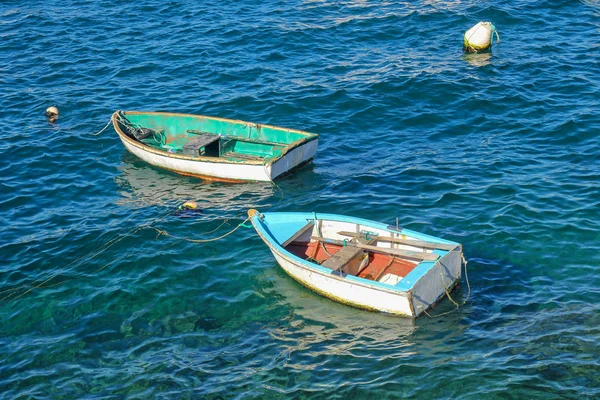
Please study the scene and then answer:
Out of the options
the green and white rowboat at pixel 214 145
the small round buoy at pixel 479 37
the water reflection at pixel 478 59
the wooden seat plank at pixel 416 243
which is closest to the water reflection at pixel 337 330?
the wooden seat plank at pixel 416 243

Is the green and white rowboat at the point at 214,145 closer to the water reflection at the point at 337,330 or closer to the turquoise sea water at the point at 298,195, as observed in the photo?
the turquoise sea water at the point at 298,195

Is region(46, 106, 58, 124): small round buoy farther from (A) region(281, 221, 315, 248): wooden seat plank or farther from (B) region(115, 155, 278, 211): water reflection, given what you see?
(A) region(281, 221, 315, 248): wooden seat plank

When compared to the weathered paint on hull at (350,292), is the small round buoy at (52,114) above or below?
above

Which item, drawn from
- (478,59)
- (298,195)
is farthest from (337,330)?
(478,59)

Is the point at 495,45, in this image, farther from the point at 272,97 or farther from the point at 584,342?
the point at 584,342

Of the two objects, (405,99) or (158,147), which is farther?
(405,99)

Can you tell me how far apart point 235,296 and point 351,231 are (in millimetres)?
3194

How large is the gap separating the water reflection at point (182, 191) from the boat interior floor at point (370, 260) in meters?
3.22

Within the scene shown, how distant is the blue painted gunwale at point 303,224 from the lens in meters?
16.4

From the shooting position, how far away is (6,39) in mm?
35094

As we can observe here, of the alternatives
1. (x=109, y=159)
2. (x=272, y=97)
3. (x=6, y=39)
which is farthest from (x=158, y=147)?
(x=6, y=39)

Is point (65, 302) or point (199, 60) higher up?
point (199, 60)

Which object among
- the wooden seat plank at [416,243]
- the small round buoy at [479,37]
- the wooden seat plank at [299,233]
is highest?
the small round buoy at [479,37]

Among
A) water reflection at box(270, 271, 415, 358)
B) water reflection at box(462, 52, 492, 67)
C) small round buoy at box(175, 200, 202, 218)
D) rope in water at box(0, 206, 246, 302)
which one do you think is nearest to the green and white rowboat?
small round buoy at box(175, 200, 202, 218)
